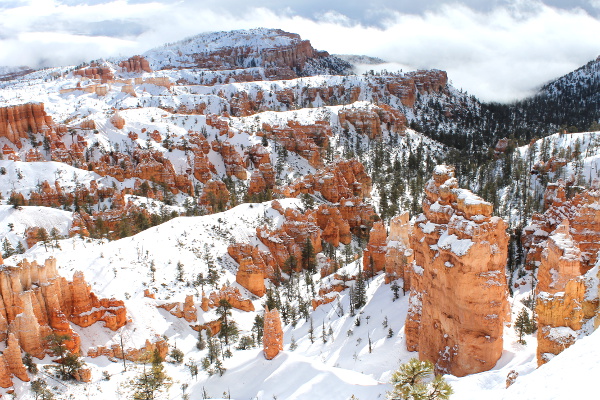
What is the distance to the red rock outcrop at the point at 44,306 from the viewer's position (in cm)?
2770

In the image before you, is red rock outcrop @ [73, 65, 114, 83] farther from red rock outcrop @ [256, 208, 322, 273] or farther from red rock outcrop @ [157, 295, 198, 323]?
red rock outcrop @ [157, 295, 198, 323]

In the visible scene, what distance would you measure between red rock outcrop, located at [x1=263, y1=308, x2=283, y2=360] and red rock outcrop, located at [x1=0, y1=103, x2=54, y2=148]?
8348 centimetres

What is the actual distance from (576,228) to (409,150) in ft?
287

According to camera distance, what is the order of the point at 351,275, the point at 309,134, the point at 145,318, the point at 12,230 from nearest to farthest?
the point at 145,318
the point at 351,275
the point at 12,230
the point at 309,134

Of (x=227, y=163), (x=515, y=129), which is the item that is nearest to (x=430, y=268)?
(x=227, y=163)

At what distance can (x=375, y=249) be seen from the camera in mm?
44219

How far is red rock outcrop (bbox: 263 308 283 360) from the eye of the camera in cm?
2627

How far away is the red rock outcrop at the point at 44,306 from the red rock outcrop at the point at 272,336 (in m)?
13.7

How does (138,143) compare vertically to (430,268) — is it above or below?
above

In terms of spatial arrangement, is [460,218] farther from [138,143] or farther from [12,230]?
[138,143]

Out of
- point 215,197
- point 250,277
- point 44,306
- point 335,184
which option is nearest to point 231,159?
point 215,197

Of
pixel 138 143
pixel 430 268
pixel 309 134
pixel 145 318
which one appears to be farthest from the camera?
pixel 309 134

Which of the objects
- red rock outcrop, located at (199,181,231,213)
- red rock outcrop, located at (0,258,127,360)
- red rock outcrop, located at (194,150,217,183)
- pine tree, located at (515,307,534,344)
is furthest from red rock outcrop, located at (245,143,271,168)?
pine tree, located at (515,307,534,344)

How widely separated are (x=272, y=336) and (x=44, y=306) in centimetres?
1660
